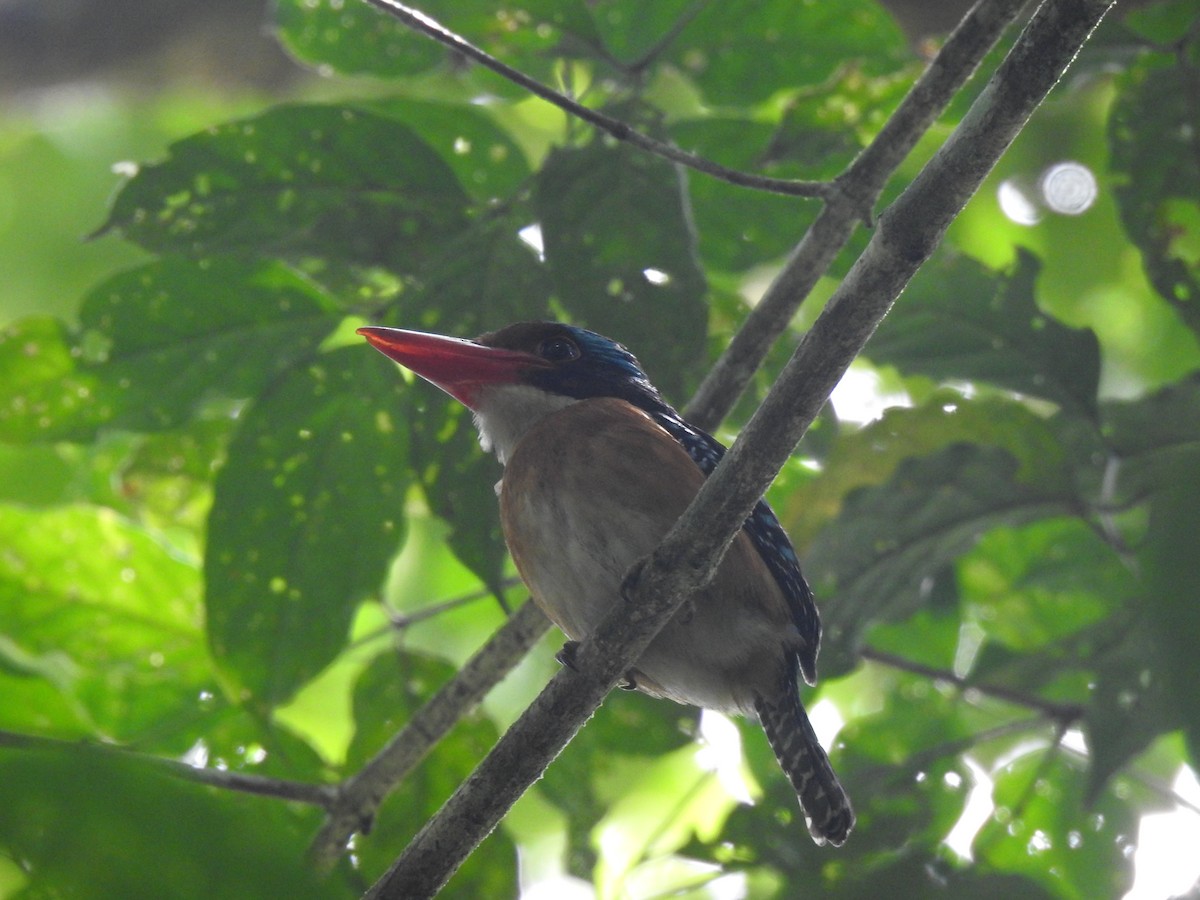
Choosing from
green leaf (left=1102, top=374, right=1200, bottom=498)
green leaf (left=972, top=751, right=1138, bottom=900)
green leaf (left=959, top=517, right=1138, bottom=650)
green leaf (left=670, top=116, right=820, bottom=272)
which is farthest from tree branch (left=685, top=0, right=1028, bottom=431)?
green leaf (left=972, top=751, right=1138, bottom=900)

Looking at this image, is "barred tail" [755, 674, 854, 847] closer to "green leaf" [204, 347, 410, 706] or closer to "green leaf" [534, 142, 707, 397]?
"green leaf" [534, 142, 707, 397]

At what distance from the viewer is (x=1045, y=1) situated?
5.42ft

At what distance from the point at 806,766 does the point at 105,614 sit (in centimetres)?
196

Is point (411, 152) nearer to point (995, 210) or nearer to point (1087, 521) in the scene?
point (1087, 521)

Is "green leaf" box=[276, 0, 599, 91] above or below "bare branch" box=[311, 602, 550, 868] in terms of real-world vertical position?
above

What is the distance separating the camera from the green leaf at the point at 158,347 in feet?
10.0

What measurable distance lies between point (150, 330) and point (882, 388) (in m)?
2.97

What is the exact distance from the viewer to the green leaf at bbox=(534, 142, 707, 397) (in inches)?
105

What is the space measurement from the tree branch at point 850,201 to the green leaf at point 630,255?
0.09 meters

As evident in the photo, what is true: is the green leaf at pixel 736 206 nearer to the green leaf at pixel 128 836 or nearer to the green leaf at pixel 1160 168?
the green leaf at pixel 1160 168

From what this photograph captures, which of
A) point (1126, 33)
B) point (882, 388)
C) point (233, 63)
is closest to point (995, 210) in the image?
point (882, 388)

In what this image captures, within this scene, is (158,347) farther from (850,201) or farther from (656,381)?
(850,201)

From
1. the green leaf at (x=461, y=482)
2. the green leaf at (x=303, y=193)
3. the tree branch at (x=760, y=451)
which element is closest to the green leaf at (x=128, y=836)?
the tree branch at (x=760, y=451)

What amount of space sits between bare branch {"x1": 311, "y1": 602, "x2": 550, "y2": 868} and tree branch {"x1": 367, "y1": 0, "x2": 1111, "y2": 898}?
63 cm
